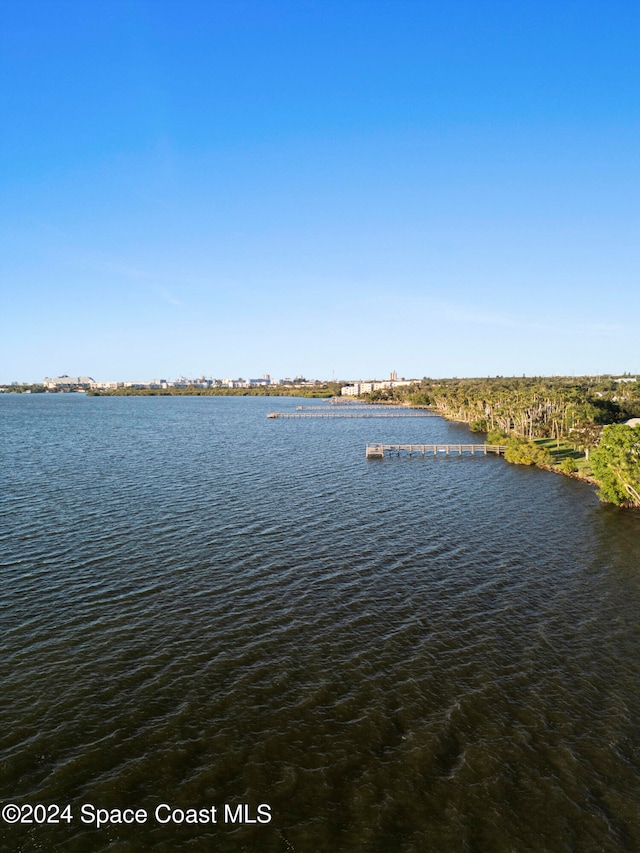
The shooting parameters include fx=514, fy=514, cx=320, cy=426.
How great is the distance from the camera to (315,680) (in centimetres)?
2298

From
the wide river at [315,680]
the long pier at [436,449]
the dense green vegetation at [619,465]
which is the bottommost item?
the wide river at [315,680]

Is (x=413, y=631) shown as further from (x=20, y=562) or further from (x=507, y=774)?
(x=20, y=562)

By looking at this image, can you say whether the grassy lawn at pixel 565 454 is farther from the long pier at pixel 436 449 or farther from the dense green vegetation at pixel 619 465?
the dense green vegetation at pixel 619 465

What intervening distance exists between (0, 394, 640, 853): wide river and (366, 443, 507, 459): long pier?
42.6 m

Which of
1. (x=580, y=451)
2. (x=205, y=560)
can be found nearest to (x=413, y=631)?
(x=205, y=560)

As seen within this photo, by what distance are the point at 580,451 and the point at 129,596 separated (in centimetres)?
7967

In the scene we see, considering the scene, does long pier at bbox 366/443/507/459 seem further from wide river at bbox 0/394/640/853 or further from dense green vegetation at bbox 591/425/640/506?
wide river at bbox 0/394/640/853

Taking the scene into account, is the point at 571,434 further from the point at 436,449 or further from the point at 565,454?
the point at 436,449

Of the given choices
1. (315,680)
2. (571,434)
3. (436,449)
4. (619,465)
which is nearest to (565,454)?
(571,434)

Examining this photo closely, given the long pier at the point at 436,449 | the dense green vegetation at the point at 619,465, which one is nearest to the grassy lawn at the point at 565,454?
the long pier at the point at 436,449

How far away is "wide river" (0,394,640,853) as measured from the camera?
16.2m

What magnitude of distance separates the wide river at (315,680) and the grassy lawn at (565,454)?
25.0 meters

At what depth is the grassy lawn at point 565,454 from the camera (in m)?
73.5

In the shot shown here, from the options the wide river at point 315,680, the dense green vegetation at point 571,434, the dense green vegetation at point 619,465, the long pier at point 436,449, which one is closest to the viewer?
the wide river at point 315,680
